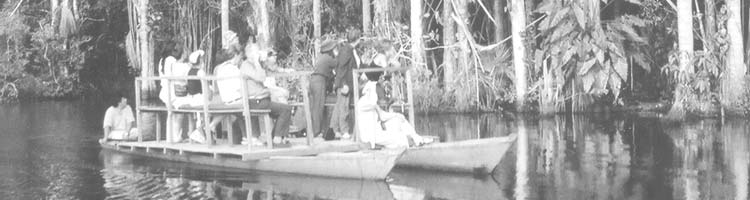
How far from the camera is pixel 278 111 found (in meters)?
18.2

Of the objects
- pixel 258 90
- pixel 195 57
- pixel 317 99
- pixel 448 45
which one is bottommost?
pixel 317 99

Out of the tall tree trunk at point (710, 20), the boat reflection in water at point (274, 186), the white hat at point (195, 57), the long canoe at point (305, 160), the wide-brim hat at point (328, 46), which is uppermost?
the tall tree trunk at point (710, 20)

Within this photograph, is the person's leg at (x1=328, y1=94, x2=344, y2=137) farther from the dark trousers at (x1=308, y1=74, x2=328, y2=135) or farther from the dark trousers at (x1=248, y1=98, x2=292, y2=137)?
the dark trousers at (x1=248, y1=98, x2=292, y2=137)

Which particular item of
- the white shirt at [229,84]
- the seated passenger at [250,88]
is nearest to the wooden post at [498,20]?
the seated passenger at [250,88]

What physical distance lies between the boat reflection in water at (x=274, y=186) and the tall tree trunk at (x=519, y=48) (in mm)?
11781

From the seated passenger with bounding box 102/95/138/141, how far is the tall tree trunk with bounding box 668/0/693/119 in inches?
438

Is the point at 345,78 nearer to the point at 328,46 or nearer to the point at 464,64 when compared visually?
the point at 328,46

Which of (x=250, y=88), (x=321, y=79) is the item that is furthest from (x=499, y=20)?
(x=250, y=88)

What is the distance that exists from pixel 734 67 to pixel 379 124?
11.7 m

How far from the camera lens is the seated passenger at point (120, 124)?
843 inches

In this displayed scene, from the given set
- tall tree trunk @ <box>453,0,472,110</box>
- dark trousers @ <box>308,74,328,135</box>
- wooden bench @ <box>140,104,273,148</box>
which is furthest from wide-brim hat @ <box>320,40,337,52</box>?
tall tree trunk @ <box>453,0,472,110</box>

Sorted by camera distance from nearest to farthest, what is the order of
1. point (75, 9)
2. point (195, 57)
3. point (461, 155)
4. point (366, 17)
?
point (461, 155) < point (195, 57) < point (366, 17) < point (75, 9)

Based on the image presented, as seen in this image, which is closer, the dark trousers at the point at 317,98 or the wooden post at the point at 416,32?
the dark trousers at the point at 317,98

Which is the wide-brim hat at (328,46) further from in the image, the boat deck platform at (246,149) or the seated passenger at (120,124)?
the seated passenger at (120,124)
